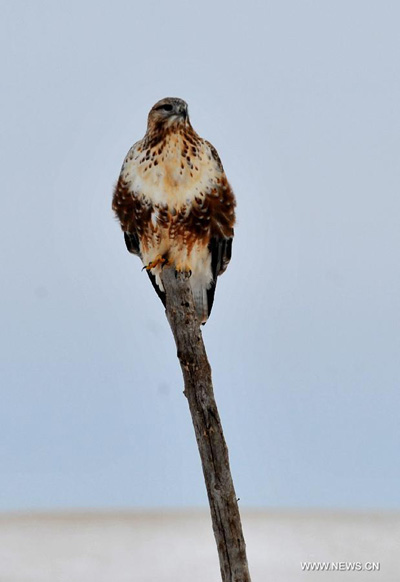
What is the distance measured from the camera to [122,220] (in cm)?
604

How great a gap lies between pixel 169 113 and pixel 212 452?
2034 mm

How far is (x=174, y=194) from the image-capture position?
570 cm

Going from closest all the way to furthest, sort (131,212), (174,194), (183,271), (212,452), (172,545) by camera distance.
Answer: (212,452) < (174,194) < (183,271) < (131,212) < (172,545)

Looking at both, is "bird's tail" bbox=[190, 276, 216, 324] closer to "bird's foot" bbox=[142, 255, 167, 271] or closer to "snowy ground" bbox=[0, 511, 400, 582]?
"bird's foot" bbox=[142, 255, 167, 271]

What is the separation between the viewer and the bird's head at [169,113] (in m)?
5.73

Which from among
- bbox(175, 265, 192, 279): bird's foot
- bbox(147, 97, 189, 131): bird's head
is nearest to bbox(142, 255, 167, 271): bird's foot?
bbox(175, 265, 192, 279): bird's foot

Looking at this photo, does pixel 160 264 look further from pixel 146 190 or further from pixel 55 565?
pixel 55 565

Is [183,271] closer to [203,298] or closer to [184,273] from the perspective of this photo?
[184,273]

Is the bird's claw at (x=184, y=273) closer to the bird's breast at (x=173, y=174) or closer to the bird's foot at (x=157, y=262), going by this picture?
the bird's foot at (x=157, y=262)

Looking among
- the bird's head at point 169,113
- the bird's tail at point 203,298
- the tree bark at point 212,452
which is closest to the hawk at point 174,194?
the bird's head at point 169,113

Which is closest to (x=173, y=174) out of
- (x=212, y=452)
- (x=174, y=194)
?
(x=174, y=194)

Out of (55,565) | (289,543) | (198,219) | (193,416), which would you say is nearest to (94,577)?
(55,565)

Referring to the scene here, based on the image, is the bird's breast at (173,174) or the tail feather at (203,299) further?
the tail feather at (203,299)

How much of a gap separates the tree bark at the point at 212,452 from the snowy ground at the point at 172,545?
258cm
